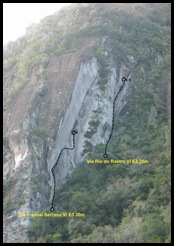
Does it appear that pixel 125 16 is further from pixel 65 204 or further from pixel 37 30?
pixel 65 204

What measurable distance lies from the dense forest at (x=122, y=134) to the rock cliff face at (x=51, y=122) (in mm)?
823

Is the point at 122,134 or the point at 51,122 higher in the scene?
the point at 51,122

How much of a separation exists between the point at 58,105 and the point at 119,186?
883 centimetres

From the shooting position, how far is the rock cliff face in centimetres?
3412

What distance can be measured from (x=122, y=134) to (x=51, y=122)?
21.4 feet

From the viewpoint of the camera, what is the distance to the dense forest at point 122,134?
30.7m

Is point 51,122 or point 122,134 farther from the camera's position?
point 122,134

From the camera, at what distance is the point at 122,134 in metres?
42.6

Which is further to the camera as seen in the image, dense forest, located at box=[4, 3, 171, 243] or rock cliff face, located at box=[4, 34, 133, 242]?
rock cliff face, located at box=[4, 34, 133, 242]

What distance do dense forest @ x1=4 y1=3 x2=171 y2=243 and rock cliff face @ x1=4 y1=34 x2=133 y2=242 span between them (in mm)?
823

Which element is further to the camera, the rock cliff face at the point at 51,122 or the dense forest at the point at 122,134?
the rock cliff face at the point at 51,122

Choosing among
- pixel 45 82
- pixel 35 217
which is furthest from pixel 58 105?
pixel 35 217

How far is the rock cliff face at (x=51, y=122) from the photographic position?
112 ft

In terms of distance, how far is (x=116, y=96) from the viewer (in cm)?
4581
